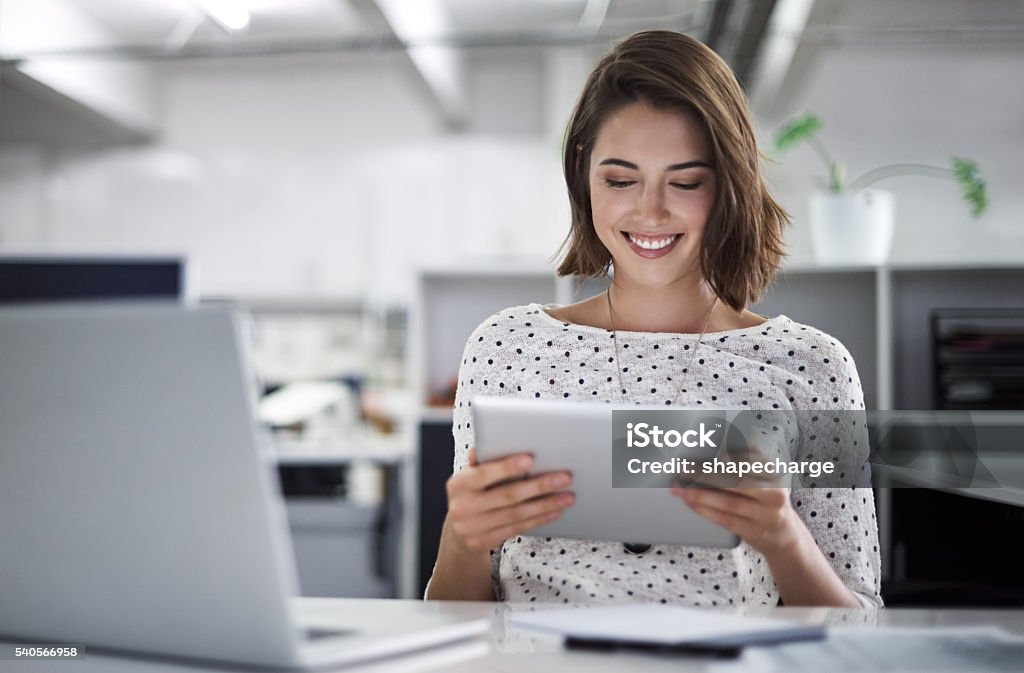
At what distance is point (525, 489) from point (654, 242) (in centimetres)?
46

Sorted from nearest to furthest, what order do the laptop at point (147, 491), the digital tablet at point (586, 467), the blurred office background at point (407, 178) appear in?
the laptop at point (147, 491) → the digital tablet at point (586, 467) → the blurred office background at point (407, 178)

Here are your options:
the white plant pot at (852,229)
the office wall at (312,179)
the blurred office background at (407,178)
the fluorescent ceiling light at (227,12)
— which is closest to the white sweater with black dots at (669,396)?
the blurred office background at (407,178)

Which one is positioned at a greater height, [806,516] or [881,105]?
[881,105]

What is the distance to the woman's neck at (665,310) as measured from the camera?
1237mm

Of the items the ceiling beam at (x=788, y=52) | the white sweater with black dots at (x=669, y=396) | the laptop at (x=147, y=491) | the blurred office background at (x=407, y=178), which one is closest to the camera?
the laptop at (x=147, y=491)

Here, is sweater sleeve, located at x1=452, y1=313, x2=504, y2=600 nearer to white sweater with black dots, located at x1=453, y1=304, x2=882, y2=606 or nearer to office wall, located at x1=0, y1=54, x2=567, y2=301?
white sweater with black dots, located at x1=453, y1=304, x2=882, y2=606

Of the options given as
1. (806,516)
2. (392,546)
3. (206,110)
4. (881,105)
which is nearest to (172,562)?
(806,516)

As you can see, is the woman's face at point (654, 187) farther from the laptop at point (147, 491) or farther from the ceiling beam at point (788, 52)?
the ceiling beam at point (788, 52)

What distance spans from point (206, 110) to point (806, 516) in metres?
4.87

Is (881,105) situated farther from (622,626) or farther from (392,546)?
(622,626)

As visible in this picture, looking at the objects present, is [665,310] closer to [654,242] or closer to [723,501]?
[654,242]

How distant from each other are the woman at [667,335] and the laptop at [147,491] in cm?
41

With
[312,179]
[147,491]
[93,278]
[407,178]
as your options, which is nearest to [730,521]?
[147,491]

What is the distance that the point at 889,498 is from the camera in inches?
101
